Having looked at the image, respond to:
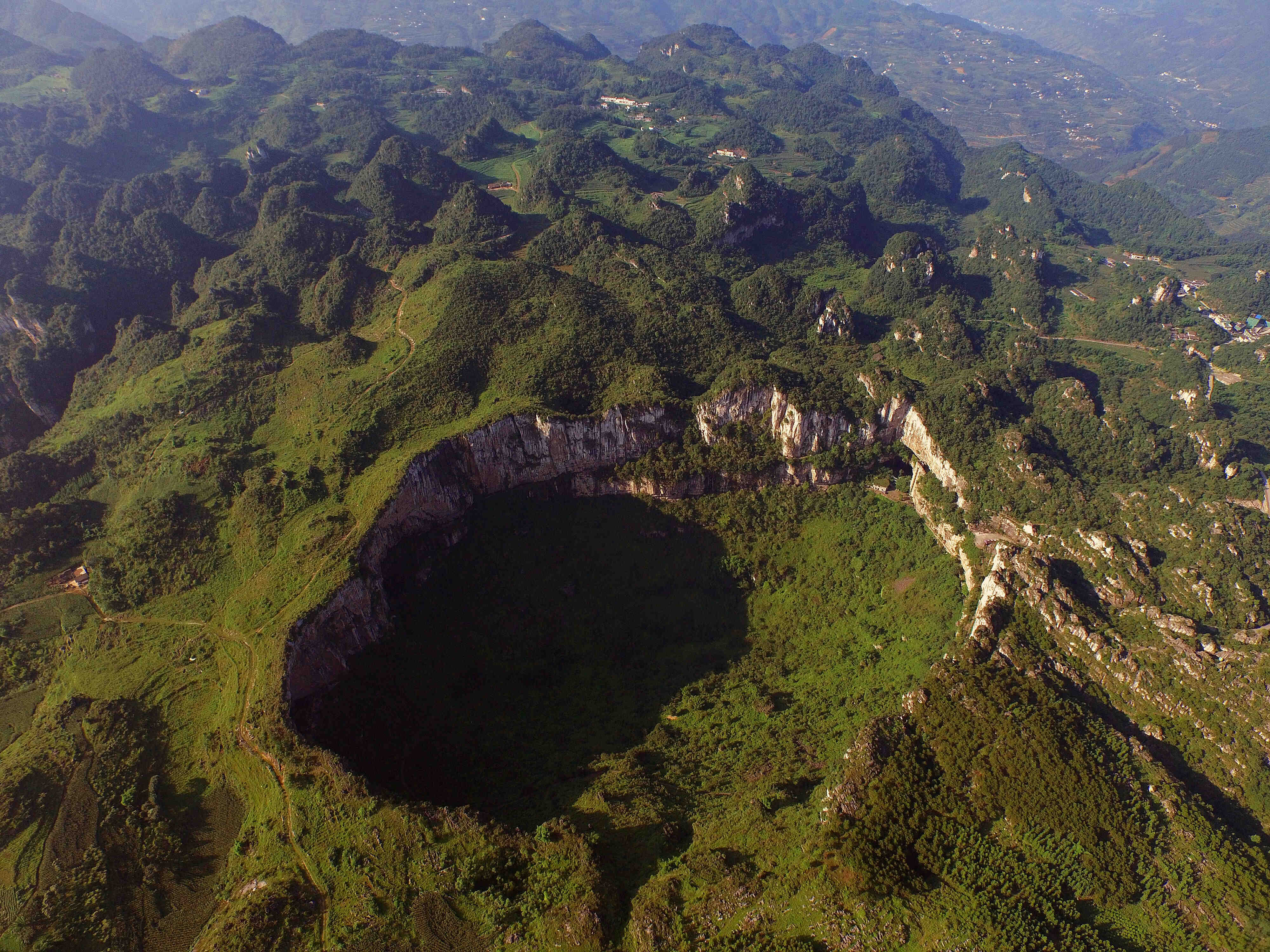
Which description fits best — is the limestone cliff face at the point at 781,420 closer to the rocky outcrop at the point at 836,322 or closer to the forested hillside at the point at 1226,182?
the rocky outcrop at the point at 836,322

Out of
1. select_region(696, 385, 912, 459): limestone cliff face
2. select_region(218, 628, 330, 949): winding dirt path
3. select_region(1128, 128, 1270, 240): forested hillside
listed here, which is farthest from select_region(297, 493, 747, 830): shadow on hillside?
select_region(1128, 128, 1270, 240): forested hillside

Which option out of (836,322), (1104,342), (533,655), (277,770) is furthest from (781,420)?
(1104,342)

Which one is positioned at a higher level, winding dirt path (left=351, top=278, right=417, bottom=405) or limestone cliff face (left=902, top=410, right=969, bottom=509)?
winding dirt path (left=351, top=278, right=417, bottom=405)

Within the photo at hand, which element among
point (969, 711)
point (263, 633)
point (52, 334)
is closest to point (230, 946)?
point (263, 633)

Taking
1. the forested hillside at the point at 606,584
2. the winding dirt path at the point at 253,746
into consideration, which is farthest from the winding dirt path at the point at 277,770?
the forested hillside at the point at 606,584

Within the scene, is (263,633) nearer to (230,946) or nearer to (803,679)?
(230,946)

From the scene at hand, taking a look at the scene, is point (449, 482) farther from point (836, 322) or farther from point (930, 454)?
point (836, 322)

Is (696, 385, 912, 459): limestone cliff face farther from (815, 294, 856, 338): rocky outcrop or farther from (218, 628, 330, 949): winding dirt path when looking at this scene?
(218, 628, 330, 949): winding dirt path
